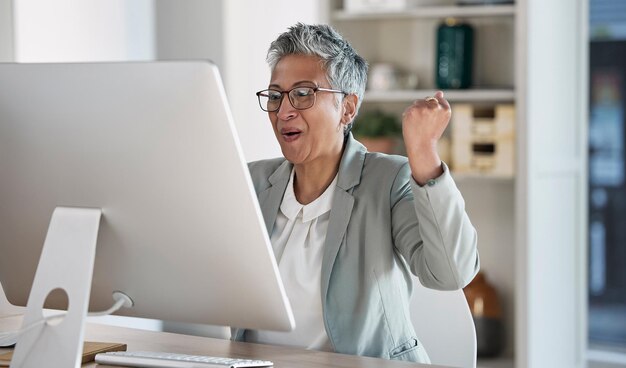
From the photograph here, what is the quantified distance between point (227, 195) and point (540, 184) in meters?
2.51

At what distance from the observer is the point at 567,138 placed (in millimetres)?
3826

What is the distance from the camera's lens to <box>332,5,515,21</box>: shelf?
365 cm

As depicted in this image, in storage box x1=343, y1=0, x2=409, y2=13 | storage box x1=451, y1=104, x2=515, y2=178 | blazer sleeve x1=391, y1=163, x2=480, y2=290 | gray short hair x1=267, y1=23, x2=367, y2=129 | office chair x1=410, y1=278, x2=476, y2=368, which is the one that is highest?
storage box x1=343, y1=0, x2=409, y2=13

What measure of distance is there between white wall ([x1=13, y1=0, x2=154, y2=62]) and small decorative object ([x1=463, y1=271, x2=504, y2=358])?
64.4 inches

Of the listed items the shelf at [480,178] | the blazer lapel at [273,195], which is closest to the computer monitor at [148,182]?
the blazer lapel at [273,195]

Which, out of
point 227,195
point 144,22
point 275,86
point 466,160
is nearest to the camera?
point 227,195

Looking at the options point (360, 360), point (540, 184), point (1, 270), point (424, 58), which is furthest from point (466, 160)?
point (1, 270)

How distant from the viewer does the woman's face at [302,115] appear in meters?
1.85

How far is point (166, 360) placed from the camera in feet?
4.85

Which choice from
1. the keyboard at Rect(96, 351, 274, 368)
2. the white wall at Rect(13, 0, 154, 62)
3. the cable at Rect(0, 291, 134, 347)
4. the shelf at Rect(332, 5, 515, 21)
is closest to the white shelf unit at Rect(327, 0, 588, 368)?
the shelf at Rect(332, 5, 515, 21)

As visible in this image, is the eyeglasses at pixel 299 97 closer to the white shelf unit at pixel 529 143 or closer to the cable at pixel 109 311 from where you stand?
the cable at pixel 109 311

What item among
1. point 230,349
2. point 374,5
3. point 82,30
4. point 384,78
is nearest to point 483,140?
point 384,78

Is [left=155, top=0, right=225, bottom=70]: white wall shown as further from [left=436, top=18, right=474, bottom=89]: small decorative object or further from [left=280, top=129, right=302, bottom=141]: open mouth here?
[left=280, top=129, right=302, bottom=141]: open mouth

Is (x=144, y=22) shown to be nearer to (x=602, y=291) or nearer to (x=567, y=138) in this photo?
(x=567, y=138)
